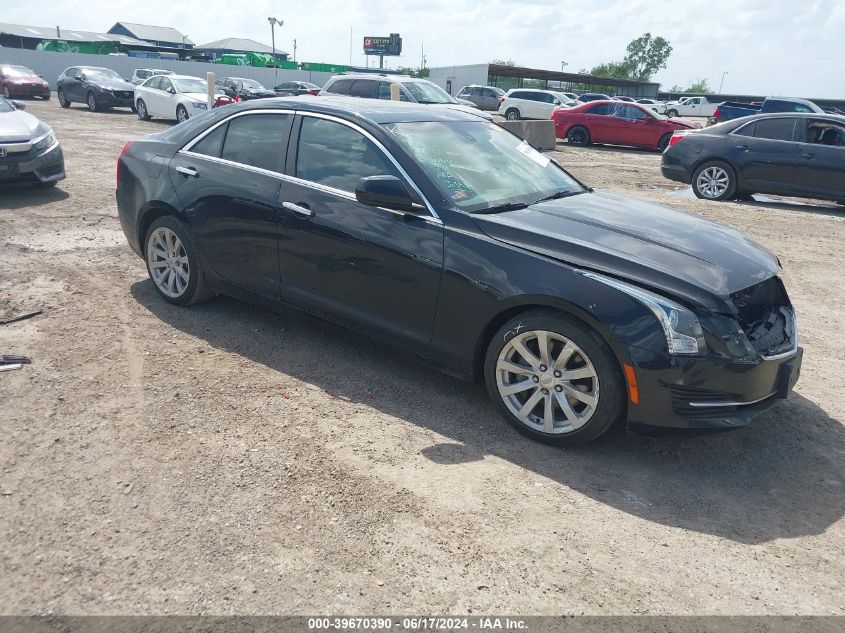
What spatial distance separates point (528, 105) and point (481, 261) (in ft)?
89.0

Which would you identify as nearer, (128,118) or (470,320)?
(470,320)

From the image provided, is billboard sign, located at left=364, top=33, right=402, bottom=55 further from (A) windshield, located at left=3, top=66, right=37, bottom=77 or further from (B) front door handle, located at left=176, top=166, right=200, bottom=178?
(B) front door handle, located at left=176, top=166, right=200, bottom=178

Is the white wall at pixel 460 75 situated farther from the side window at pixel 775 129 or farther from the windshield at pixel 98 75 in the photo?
the side window at pixel 775 129

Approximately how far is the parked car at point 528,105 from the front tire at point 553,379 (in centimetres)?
2652

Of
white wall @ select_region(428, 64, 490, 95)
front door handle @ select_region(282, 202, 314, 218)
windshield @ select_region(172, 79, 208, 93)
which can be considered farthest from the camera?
white wall @ select_region(428, 64, 490, 95)

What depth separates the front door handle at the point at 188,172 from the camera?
5039 millimetres

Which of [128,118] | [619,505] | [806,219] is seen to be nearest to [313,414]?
[619,505]

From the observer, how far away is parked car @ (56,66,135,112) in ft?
81.8

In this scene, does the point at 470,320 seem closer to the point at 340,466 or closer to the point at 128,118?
the point at 340,466

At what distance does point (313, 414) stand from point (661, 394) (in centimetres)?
190

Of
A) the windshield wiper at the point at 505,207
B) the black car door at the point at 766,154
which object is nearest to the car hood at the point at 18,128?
the windshield wiper at the point at 505,207

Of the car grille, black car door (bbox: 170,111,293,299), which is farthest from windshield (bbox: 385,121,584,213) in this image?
the car grille

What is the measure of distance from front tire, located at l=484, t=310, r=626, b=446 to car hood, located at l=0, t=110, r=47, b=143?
7.66 metres

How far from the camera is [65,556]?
2.66m
